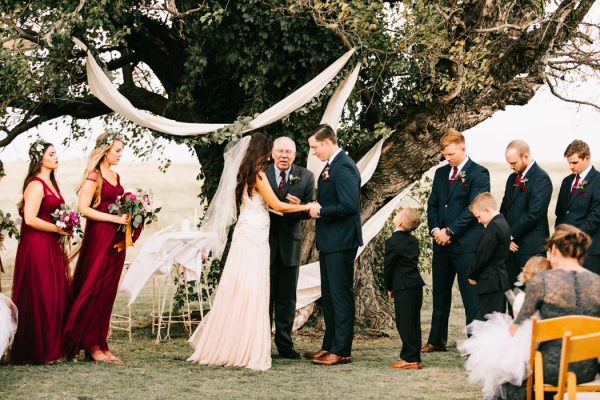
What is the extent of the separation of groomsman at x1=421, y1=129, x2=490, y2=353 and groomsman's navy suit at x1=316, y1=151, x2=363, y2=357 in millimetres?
1066

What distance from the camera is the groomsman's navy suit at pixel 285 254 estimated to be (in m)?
7.94

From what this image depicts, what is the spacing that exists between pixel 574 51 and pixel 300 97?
367cm

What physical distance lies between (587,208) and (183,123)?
13.6 feet

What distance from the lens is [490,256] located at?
7215mm

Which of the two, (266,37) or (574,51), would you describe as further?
(574,51)

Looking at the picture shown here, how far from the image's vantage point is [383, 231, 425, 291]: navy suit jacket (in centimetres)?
737

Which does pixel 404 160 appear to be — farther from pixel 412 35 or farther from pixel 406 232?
pixel 406 232

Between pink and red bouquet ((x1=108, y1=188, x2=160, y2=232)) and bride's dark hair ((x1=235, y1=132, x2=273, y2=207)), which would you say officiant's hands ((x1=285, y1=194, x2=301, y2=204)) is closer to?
bride's dark hair ((x1=235, y1=132, x2=273, y2=207))

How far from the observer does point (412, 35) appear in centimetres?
923

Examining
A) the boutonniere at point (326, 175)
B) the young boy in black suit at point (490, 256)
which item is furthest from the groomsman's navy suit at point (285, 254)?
the young boy in black suit at point (490, 256)

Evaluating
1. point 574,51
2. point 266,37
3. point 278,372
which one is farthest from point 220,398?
point 574,51

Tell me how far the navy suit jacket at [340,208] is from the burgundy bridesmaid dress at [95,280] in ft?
5.89

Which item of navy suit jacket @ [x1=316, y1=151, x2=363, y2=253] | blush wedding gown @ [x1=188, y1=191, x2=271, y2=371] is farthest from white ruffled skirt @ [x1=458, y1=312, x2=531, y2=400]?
blush wedding gown @ [x1=188, y1=191, x2=271, y2=371]

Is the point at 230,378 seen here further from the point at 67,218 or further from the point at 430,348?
the point at 430,348
